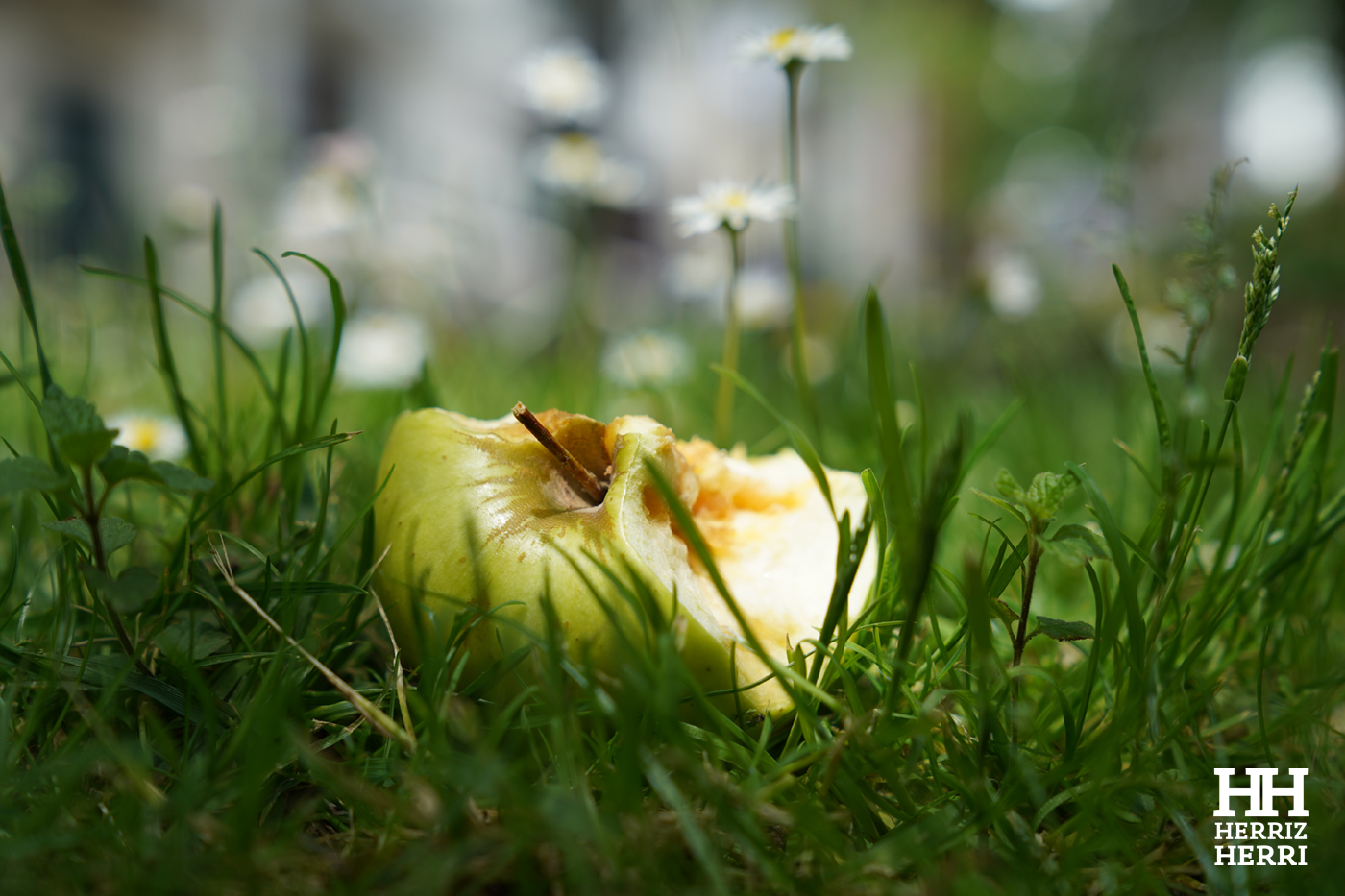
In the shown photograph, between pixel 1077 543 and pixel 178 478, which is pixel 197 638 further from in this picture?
pixel 1077 543

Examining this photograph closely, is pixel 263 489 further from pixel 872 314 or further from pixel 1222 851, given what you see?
pixel 1222 851

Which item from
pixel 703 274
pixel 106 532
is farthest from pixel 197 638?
pixel 703 274

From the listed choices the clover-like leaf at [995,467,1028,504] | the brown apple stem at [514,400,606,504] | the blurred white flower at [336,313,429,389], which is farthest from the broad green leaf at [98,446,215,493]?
the blurred white flower at [336,313,429,389]

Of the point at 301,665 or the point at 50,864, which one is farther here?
the point at 301,665

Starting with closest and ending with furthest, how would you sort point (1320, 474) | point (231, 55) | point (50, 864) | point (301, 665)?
point (50, 864) < point (301, 665) < point (1320, 474) < point (231, 55)

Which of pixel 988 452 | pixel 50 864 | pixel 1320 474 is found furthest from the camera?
pixel 988 452

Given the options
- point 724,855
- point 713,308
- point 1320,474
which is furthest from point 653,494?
point 713,308

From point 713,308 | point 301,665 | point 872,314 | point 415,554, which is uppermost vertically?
point 713,308
